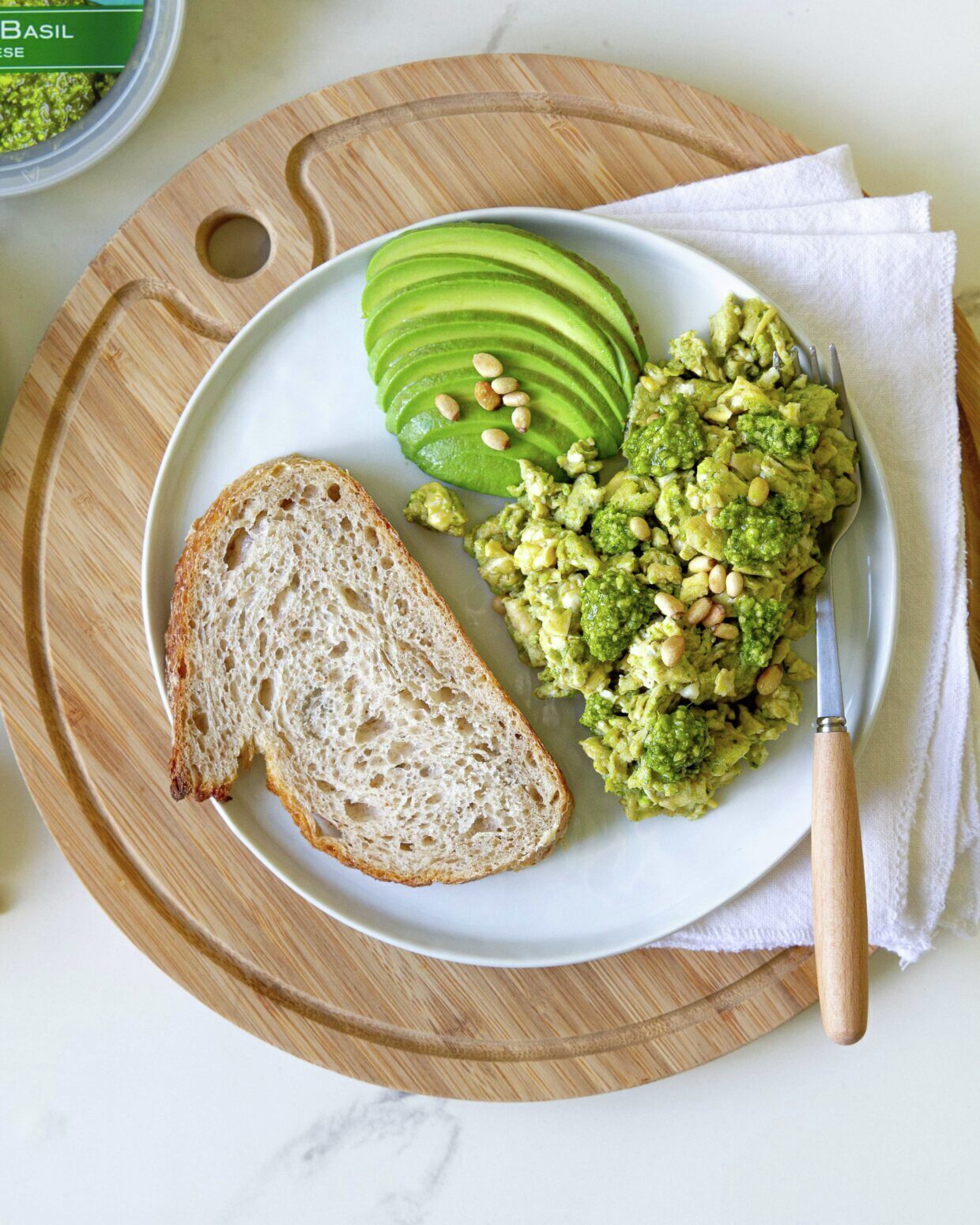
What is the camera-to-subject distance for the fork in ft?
6.89

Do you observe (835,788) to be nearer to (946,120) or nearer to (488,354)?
(488,354)

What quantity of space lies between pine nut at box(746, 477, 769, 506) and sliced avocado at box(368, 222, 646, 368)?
46 centimetres

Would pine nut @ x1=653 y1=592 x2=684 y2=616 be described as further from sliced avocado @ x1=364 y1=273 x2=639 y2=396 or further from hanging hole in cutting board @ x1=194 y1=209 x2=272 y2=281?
hanging hole in cutting board @ x1=194 y1=209 x2=272 y2=281

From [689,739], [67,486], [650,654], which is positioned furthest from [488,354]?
[67,486]

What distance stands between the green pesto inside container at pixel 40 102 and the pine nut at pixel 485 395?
133 cm

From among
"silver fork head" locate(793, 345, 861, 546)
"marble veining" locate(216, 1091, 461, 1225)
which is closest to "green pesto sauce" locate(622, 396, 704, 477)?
"silver fork head" locate(793, 345, 861, 546)

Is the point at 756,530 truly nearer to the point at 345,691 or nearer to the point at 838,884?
the point at 838,884

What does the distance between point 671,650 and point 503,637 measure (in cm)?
51

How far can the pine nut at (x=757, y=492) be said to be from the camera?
2127 millimetres

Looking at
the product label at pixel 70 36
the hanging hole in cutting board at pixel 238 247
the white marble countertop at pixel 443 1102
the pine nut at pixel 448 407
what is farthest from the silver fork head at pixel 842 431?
the product label at pixel 70 36

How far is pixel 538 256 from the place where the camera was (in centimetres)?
238

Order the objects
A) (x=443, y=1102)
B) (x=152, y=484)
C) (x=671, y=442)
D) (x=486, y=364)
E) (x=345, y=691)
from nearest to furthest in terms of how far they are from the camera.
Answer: (x=671, y=442)
(x=486, y=364)
(x=345, y=691)
(x=152, y=484)
(x=443, y=1102)

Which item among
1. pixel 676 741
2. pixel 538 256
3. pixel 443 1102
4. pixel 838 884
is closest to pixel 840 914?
pixel 838 884

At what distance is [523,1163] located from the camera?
9.32 feet
